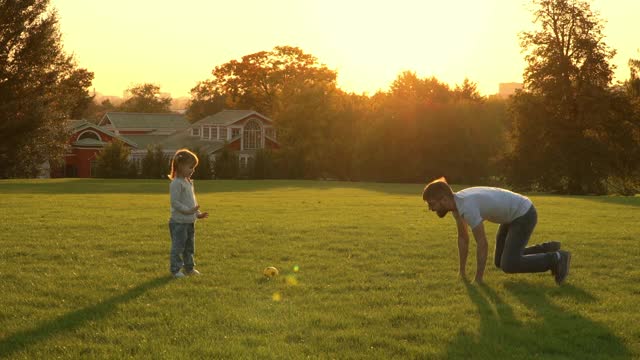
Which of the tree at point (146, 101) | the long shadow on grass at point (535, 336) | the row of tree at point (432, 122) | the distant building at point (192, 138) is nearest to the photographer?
the long shadow on grass at point (535, 336)

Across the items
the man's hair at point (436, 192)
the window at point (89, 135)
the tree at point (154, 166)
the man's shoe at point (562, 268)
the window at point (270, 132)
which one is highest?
the window at point (270, 132)

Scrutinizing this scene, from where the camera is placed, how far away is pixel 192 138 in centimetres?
9075

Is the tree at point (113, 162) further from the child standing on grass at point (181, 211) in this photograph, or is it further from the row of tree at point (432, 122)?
the child standing on grass at point (181, 211)

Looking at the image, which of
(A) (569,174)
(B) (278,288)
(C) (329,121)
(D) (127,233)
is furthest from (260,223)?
(C) (329,121)

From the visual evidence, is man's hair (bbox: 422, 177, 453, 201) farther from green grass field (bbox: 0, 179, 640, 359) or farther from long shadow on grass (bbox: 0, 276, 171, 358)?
long shadow on grass (bbox: 0, 276, 171, 358)

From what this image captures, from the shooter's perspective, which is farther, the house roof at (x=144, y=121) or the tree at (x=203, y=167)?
the house roof at (x=144, y=121)

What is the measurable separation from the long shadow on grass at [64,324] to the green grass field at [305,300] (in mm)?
20

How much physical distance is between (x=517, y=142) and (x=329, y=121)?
29.5m

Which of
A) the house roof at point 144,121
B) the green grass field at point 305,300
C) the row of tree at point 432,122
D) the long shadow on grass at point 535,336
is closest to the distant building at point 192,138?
the house roof at point 144,121

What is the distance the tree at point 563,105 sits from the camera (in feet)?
168

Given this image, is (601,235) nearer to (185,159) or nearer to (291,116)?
(185,159)

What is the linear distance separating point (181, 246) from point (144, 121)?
315ft

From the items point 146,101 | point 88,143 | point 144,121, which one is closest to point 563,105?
point 88,143

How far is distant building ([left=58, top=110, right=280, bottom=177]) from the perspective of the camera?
83.2 metres
